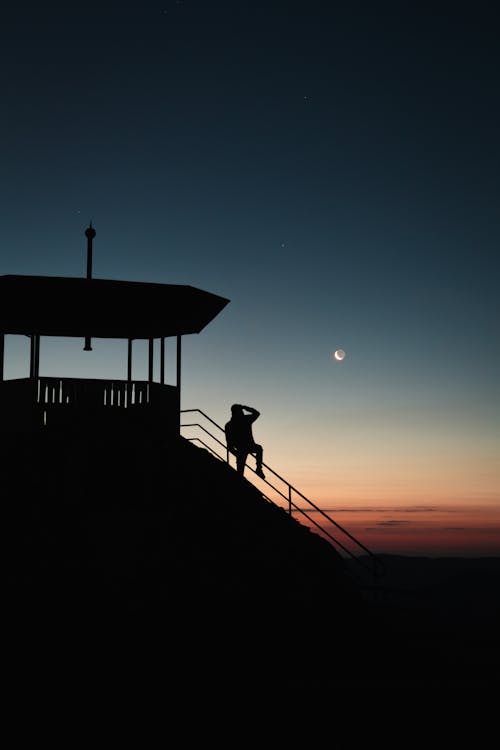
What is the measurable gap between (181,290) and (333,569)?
25.8 feet

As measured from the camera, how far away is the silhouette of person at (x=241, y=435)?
66.4ft

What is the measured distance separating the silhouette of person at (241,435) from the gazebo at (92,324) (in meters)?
1.59

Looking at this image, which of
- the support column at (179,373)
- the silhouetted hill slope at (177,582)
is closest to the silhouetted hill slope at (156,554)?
the silhouetted hill slope at (177,582)

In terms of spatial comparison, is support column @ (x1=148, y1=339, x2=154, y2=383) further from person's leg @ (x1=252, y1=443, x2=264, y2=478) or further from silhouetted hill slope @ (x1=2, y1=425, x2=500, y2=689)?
person's leg @ (x1=252, y1=443, x2=264, y2=478)

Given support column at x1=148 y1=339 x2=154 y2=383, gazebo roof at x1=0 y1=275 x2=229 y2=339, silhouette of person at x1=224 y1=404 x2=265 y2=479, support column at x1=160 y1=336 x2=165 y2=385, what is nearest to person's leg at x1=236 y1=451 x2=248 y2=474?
silhouette of person at x1=224 y1=404 x2=265 y2=479

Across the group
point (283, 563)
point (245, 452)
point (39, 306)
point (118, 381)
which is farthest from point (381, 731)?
point (39, 306)

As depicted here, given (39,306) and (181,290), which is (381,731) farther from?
(39,306)

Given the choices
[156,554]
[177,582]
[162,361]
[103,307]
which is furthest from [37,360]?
[177,582]

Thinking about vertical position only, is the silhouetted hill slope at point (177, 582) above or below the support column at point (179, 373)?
below

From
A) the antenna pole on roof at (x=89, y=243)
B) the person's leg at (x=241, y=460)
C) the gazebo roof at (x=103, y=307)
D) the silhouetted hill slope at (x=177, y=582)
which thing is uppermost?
the antenna pole on roof at (x=89, y=243)

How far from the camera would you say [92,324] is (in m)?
21.6

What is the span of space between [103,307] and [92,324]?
1.76 metres

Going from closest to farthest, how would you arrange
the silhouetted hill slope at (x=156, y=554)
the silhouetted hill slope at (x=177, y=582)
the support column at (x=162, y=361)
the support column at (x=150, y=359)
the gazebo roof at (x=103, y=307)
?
the silhouetted hill slope at (x=177, y=582), the silhouetted hill slope at (x=156, y=554), the gazebo roof at (x=103, y=307), the support column at (x=150, y=359), the support column at (x=162, y=361)

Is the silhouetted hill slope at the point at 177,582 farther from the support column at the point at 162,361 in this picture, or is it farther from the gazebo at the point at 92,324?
the support column at the point at 162,361
